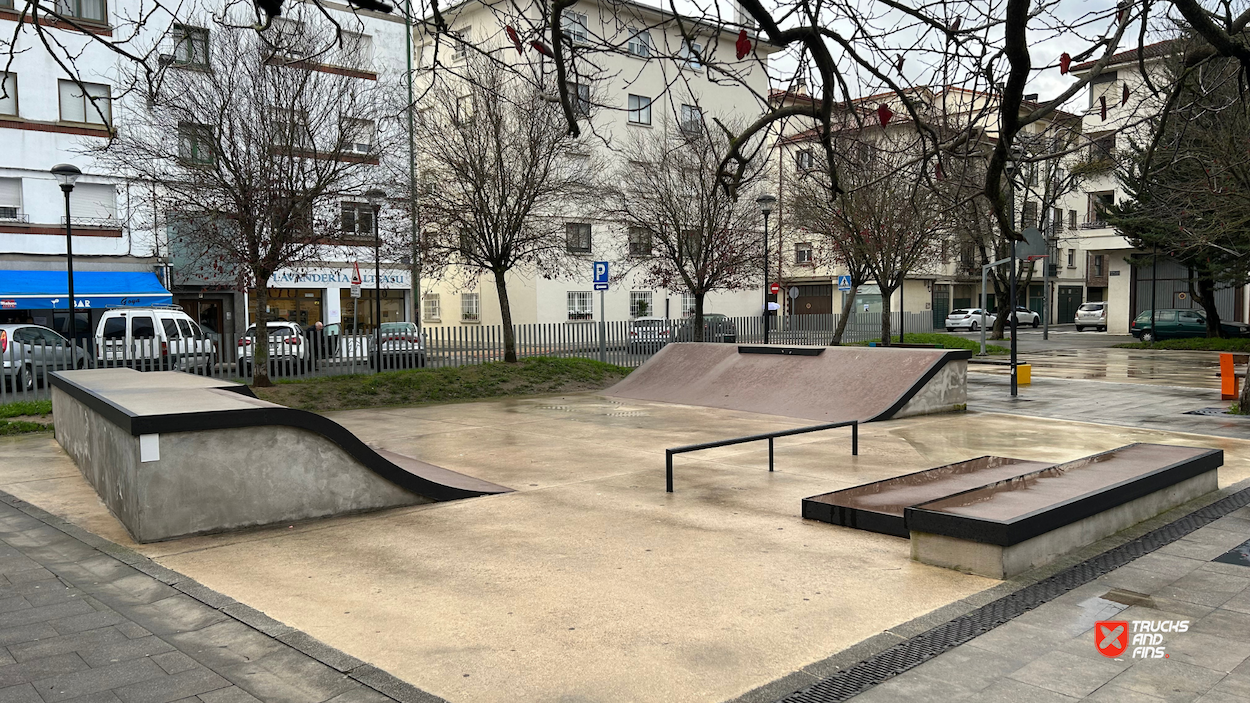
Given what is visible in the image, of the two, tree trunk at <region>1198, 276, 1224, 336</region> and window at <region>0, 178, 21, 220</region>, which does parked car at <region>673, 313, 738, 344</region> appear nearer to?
tree trunk at <region>1198, 276, 1224, 336</region>

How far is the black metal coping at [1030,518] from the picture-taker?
554 cm

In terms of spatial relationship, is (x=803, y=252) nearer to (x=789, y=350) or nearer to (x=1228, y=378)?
(x=789, y=350)

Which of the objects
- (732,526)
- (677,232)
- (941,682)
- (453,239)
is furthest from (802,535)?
(677,232)

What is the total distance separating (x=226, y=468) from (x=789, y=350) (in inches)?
491

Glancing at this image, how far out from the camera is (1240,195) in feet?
50.5

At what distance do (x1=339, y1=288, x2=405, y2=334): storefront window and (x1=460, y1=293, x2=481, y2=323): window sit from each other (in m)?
4.41

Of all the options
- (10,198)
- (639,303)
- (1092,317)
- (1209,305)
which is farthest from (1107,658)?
(1092,317)

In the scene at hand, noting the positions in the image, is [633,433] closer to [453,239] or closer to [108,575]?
[108,575]

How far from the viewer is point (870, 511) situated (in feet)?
22.4

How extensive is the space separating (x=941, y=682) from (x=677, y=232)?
21.9 m

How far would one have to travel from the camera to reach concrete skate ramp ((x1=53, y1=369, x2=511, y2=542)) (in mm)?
6613

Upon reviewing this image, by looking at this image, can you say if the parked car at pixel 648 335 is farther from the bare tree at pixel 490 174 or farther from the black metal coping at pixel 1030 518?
the black metal coping at pixel 1030 518

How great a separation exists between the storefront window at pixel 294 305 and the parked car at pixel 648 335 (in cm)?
1466

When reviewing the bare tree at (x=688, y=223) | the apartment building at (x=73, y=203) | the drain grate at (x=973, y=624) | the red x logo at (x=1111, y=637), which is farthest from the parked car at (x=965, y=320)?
the red x logo at (x=1111, y=637)
